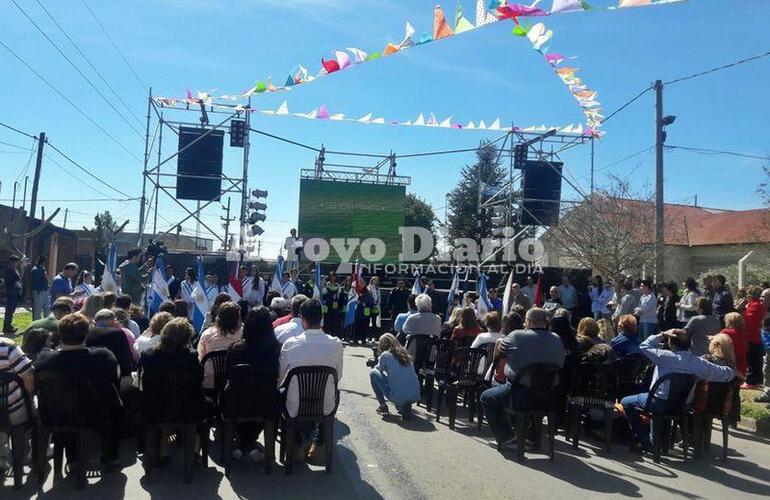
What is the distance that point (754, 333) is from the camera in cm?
1035

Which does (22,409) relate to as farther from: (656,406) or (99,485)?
(656,406)

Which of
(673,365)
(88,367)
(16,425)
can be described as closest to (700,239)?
(673,365)

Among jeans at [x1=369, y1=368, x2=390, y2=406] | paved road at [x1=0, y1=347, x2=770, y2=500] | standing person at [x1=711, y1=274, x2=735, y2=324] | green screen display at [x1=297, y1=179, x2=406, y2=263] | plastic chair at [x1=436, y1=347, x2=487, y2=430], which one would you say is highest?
green screen display at [x1=297, y1=179, x2=406, y2=263]

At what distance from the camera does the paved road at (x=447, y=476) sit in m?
5.29

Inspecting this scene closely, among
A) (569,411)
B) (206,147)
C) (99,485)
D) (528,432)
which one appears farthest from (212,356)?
(206,147)

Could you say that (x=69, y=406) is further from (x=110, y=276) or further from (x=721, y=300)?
(x=721, y=300)

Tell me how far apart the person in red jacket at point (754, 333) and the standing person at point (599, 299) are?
18.2ft

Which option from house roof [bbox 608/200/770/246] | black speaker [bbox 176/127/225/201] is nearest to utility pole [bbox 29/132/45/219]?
black speaker [bbox 176/127/225/201]

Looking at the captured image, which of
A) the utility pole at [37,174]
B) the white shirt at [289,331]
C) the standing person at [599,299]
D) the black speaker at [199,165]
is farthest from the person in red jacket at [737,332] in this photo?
the utility pole at [37,174]

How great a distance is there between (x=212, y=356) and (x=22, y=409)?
61.9 inches

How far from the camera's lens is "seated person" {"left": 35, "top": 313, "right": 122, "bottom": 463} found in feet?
16.6

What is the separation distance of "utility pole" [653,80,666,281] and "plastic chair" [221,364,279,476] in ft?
42.6

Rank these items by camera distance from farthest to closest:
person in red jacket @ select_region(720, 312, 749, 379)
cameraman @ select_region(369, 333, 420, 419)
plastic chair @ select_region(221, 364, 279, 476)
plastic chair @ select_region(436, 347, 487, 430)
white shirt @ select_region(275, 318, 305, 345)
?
person in red jacket @ select_region(720, 312, 749, 379) < cameraman @ select_region(369, 333, 420, 419) < plastic chair @ select_region(436, 347, 487, 430) < white shirt @ select_region(275, 318, 305, 345) < plastic chair @ select_region(221, 364, 279, 476)

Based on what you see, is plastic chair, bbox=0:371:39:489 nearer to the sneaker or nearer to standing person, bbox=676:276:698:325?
the sneaker
